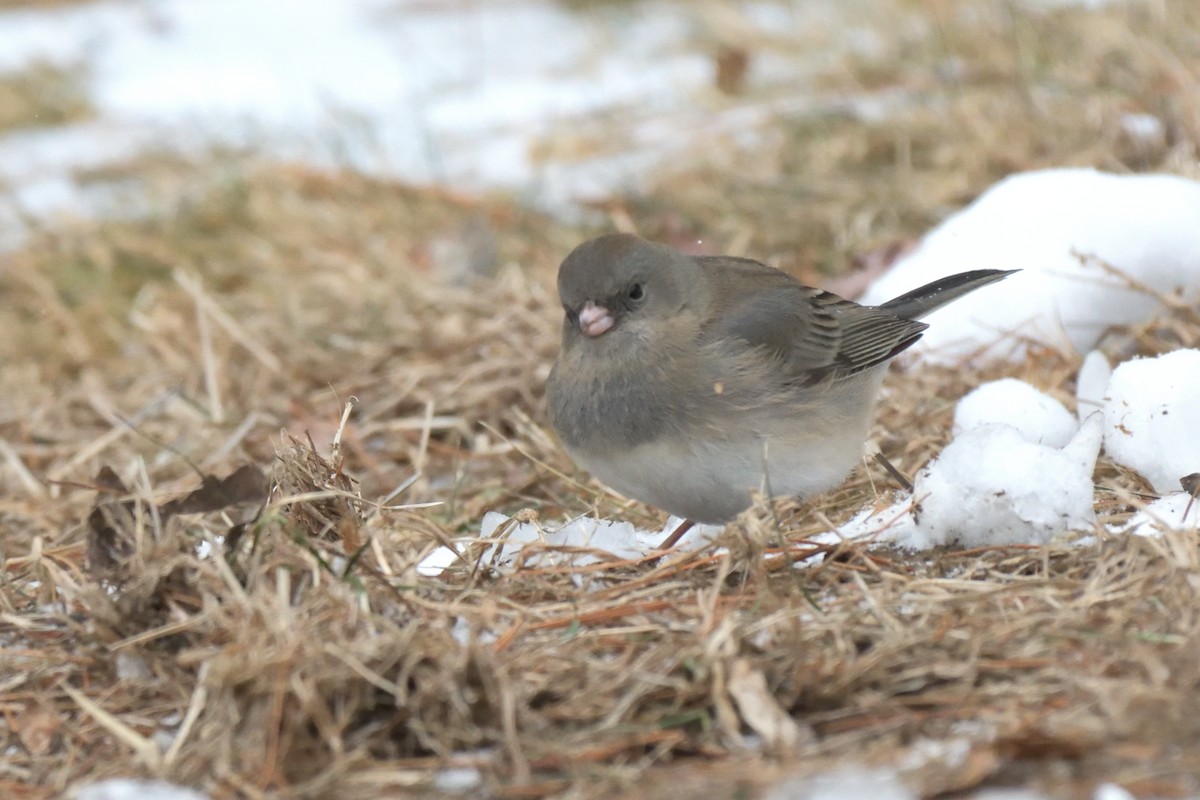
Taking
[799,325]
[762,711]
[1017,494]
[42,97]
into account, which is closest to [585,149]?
[799,325]

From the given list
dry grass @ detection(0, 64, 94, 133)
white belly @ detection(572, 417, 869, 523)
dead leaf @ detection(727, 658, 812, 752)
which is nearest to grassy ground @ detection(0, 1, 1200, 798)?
dead leaf @ detection(727, 658, 812, 752)

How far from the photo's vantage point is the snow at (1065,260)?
143 inches

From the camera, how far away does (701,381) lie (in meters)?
2.81

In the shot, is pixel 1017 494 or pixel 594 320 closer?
pixel 1017 494

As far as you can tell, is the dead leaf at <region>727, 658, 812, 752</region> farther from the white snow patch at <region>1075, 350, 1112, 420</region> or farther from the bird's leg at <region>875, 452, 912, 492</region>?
the white snow patch at <region>1075, 350, 1112, 420</region>

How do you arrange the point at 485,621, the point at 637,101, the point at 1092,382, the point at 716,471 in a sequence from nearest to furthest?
the point at 485,621 → the point at 716,471 → the point at 1092,382 → the point at 637,101

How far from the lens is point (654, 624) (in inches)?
84.9

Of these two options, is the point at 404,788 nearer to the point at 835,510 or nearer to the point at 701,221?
the point at 835,510

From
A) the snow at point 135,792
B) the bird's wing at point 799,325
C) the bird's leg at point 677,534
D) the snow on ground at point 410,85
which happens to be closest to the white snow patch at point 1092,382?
the bird's wing at point 799,325

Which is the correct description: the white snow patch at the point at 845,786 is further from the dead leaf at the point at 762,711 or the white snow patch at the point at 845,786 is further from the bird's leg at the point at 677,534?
the bird's leg at the point at 677,534

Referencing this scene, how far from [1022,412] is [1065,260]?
0.90 meters

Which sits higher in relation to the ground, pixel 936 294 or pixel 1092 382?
pixel 936 294

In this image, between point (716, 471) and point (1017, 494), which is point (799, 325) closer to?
point (716, 471)

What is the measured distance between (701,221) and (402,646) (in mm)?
3537
